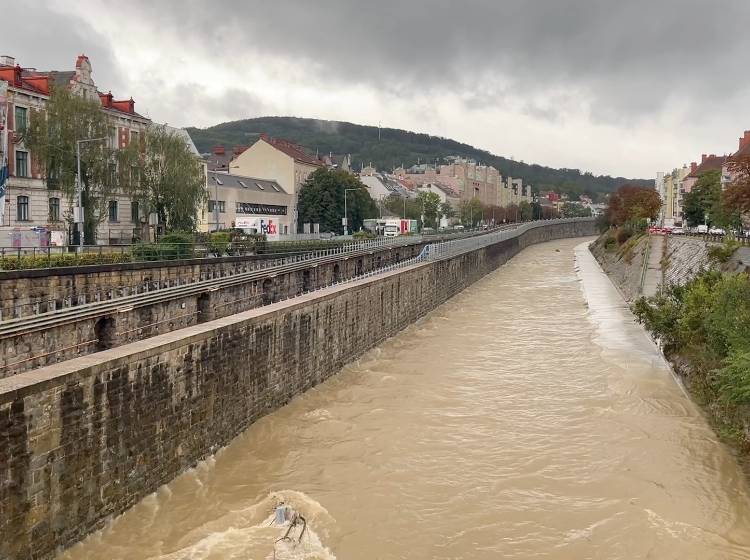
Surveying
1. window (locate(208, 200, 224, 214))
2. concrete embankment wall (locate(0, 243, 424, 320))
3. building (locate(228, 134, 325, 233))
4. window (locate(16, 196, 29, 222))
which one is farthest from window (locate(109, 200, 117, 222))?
building (locate(228, 134, 325, 233))

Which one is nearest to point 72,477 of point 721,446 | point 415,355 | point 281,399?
point 281,399

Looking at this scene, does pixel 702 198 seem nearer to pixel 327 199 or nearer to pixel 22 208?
pixel 327 199

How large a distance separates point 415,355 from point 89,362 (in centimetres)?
1807

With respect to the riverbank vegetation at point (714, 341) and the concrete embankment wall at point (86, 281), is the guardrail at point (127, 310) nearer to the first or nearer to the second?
the concrete embankment wall at point (86, 281)

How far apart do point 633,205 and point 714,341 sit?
7964 centimetres

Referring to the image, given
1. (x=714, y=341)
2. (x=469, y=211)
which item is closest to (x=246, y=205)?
(x=714, y=341)

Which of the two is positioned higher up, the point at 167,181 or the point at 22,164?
the point at 22,164

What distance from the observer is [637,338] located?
109 ft

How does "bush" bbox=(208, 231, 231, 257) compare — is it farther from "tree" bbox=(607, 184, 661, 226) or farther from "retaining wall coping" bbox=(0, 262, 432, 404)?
"tree" bbox=(607, 184, 661, 226)

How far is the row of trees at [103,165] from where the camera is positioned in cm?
3691

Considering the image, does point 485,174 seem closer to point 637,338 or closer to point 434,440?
point 637,338

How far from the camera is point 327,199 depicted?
81000mm

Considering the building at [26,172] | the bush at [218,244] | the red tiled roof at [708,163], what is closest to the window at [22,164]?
the building at [26,172]

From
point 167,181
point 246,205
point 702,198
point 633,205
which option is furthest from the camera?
point 633,205
